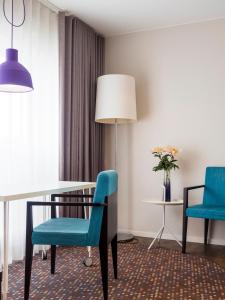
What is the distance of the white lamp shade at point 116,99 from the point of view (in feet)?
12.4

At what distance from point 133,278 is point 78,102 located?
199cm

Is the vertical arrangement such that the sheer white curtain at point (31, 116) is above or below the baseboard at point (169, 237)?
above

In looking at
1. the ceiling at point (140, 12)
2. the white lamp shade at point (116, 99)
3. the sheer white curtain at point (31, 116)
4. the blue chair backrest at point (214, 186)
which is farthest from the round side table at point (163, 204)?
the ceiling at point (140, 12)

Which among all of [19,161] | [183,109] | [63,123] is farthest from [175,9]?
[19,161]

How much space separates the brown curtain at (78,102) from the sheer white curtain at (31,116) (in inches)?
3.5

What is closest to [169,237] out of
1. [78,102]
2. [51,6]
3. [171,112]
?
[171,112]

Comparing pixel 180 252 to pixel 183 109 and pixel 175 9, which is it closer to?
pixel 183 109

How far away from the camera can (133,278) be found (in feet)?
8.67

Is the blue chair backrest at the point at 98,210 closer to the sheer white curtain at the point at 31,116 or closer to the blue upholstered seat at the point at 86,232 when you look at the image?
the blue upholstered seat at the point at 86,232

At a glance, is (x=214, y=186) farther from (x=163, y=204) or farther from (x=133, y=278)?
(x=133, y=278)

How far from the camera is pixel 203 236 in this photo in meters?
3.85

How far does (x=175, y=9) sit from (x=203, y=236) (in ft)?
8.00

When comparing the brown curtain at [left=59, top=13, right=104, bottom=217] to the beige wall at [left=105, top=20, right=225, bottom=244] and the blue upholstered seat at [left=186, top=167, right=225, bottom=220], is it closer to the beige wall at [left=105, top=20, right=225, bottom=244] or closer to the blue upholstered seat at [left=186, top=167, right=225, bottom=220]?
the beige wall at [left=105, top=20, right=225, bottom=244]

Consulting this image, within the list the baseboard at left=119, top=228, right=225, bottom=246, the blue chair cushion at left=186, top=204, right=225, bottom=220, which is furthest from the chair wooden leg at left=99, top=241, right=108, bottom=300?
the baseboard at left=119, top=228, right=225, bottom=246
